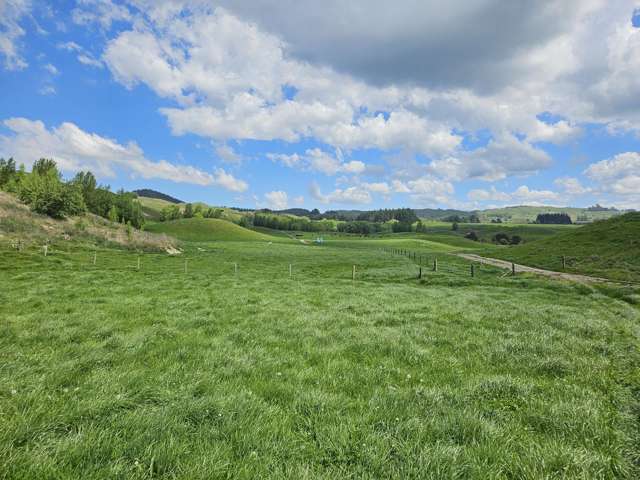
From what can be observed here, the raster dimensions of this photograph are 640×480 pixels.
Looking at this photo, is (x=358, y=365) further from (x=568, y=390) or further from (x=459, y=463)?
(x=568, y=390)

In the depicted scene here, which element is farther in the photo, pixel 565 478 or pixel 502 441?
pixel 502 441

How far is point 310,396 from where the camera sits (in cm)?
606

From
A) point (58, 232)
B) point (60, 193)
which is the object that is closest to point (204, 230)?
point (60, 193)

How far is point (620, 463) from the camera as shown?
4383 millimetres

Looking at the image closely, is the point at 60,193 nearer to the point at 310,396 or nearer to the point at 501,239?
the point at 310,396

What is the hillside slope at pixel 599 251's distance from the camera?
4012cm

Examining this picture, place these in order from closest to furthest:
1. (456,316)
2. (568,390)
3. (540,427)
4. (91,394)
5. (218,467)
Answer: (218,467)
(540,427)
(91,394)
(568,390)
(456,316)

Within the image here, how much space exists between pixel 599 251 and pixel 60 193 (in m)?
95.1

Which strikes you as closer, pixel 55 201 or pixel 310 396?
pixel 310 396

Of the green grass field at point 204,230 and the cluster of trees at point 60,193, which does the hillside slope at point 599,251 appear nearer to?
the cluster of trees at point 60,193

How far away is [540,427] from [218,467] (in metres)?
5.10

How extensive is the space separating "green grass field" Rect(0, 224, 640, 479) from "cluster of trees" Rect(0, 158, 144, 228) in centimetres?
6187

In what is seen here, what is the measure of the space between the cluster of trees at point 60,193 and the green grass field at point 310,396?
203ft

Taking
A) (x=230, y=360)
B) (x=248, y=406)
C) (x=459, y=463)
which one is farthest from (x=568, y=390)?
(x=230, y=360)
